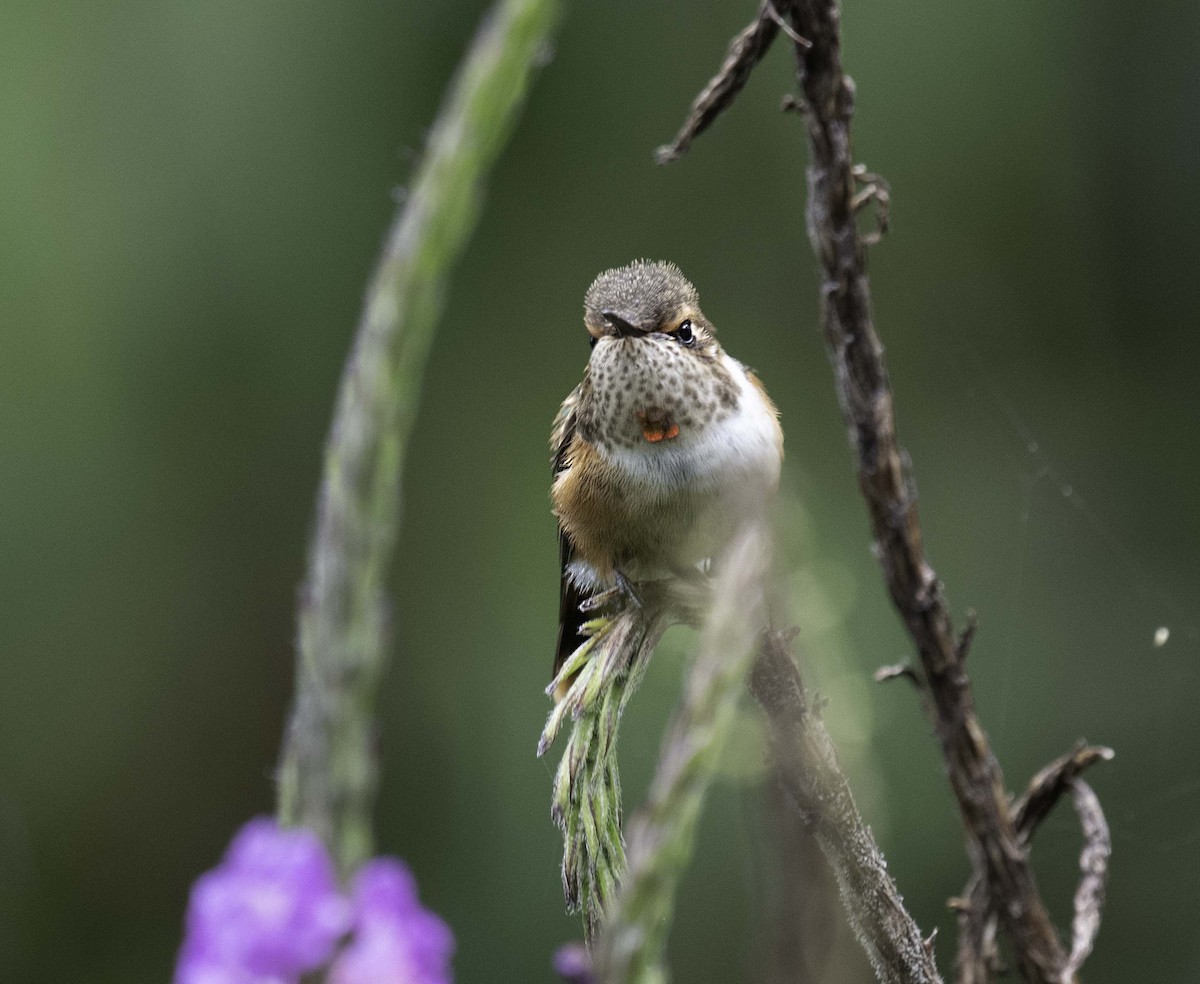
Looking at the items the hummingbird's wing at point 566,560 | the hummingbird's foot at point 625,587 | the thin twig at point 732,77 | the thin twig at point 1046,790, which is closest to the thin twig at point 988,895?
the thin twig at point 1046,790

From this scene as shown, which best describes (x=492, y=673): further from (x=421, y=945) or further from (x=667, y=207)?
(x=421, y=945)

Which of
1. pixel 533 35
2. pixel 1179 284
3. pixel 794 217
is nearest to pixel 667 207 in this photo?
pixel 794 217

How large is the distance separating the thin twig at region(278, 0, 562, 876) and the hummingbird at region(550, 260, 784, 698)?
1.65 meters

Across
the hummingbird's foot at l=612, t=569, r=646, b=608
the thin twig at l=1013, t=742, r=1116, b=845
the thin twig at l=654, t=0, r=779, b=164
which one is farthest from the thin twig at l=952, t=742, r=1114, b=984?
the hummingbird's foot at l=612, t=569, r=646, b=608

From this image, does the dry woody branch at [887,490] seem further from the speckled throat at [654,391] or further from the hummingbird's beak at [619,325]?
the speckled throat at [654,391]

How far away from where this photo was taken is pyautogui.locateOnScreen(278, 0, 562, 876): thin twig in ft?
1.70

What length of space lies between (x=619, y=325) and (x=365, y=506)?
174cm

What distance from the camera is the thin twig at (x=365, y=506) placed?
518 millimetres

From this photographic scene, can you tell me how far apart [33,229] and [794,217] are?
2588 millimetres

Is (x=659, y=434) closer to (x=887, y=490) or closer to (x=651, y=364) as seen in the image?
(x=651, y=364)

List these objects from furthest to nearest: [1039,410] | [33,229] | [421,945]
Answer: [1039,410] → [33,229] → [421,945]

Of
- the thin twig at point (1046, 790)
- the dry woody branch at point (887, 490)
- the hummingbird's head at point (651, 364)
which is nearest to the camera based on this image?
the dry woody branch at point (887, 490)

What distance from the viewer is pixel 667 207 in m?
5.02

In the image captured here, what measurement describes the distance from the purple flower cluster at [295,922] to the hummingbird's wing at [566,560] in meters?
2.16
